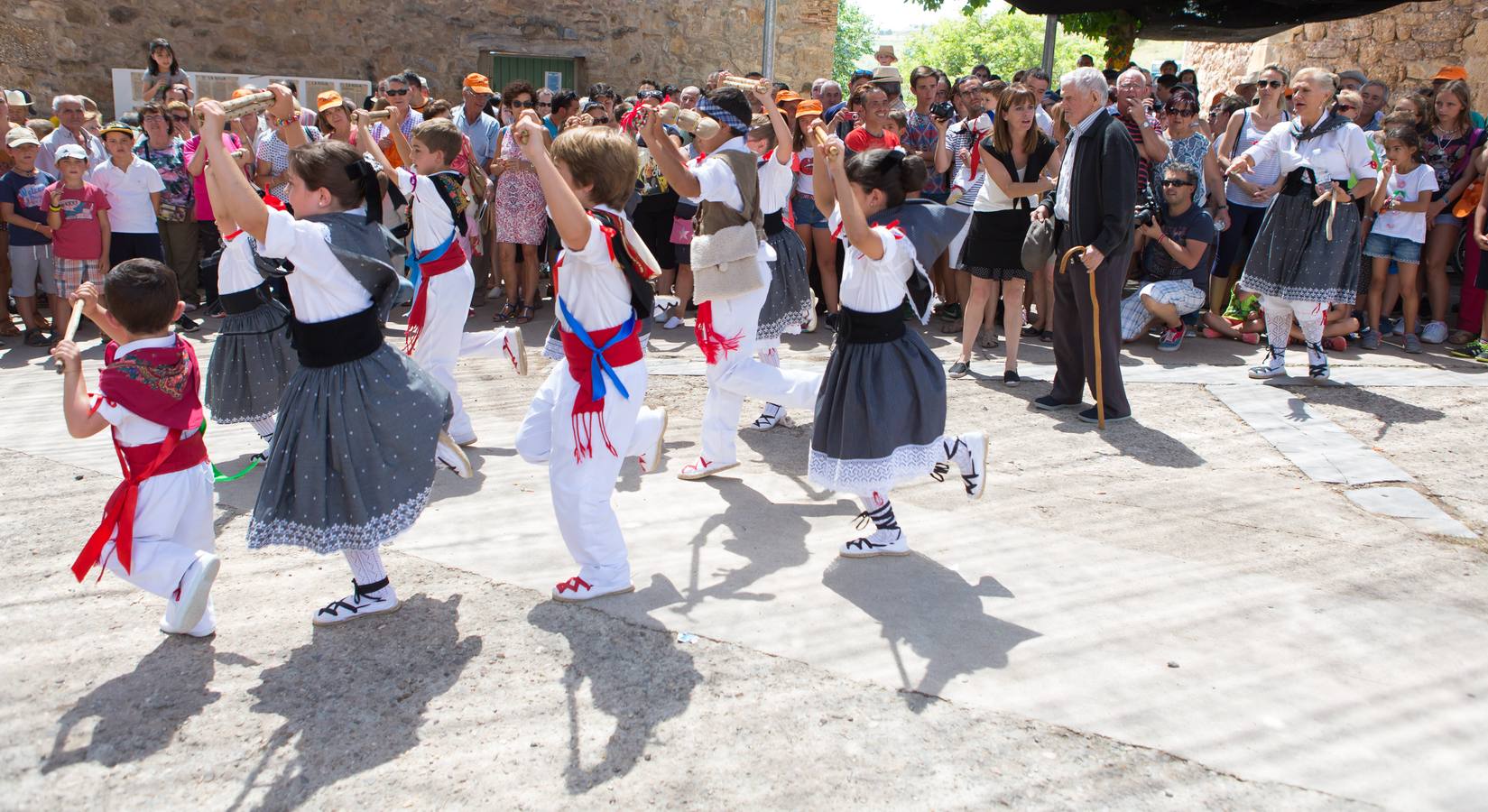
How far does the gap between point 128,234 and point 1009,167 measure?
6512mm

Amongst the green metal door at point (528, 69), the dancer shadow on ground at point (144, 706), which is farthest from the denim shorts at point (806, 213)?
the green metal door at point (528, 69)

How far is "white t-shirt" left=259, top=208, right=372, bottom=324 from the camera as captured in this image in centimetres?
336

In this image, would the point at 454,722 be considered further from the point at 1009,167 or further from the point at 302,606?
the point at 1009,167

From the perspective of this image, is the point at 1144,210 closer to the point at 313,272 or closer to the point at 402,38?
the point at 313,272

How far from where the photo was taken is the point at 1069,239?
6.20m

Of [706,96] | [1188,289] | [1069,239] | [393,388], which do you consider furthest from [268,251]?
[1188,289]

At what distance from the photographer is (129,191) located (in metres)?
8.32

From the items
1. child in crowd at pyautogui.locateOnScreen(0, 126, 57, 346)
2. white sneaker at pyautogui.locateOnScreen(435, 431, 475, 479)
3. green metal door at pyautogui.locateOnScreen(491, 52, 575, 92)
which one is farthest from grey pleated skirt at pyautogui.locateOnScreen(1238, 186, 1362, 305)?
green metal door at pyautogui.locateOnScreen(491, 52, 575, 92)

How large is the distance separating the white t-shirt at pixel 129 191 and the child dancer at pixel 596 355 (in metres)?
6.06

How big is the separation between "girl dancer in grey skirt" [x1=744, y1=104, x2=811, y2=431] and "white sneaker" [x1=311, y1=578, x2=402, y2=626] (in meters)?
2.32

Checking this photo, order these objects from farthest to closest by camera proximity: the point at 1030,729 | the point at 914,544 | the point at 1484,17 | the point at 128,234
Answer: the point at 1484,17 → the point at 128,234 → the point at 914,544 → the point at 1030,729

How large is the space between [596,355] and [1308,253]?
5075 mm

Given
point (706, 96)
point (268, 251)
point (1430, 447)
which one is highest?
point (706, 96)

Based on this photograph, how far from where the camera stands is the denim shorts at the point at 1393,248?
26.2 ft
